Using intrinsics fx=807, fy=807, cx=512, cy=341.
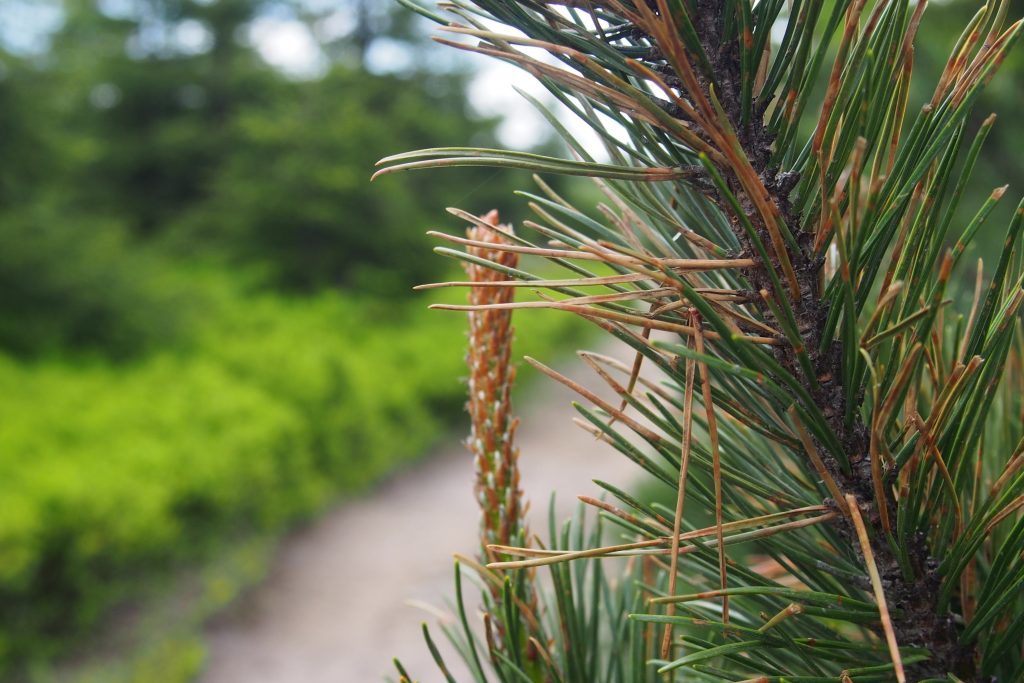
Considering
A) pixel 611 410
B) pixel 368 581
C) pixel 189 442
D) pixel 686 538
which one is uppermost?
pixel 611 410

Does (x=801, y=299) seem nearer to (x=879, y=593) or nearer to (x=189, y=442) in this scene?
(x=879, y=593)

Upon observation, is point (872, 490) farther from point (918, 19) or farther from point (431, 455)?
point (431, 455)

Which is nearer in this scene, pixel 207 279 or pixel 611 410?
pixel 611 410

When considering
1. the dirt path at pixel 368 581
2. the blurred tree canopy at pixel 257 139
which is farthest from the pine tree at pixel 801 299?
the blurred tree canopy at pixel 257 139

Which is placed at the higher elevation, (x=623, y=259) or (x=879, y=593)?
(x=623, y=259)

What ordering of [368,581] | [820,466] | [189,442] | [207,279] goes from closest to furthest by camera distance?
[820,466]
[189,442]
[368,581]
[207,279]

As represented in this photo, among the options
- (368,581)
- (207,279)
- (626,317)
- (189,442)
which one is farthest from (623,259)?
(207,279)

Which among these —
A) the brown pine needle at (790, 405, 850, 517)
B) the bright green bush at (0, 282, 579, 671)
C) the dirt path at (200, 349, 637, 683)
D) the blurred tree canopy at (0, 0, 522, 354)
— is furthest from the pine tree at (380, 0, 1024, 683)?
the blurred tree canopy at (0, 0, 522, 354)

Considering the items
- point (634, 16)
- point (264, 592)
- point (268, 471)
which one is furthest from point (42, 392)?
point (634, 16)
